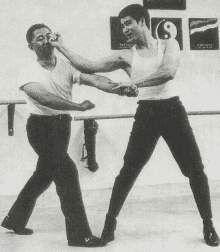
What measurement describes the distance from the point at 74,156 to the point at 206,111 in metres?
1.24

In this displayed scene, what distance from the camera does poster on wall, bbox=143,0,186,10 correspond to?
4715 millimetres

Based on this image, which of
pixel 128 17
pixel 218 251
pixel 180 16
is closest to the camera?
pixel 218 251

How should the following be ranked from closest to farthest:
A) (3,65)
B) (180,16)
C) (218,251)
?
(218,251) → (3,65) → (180,16)

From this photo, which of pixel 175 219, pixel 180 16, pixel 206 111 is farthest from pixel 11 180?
pixel 180 16

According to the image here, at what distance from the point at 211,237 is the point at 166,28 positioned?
225 cm

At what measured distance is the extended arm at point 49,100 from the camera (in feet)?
10.1

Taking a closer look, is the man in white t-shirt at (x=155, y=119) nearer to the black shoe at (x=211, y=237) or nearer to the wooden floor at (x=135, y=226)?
the black shoe at (x=211, y=237)

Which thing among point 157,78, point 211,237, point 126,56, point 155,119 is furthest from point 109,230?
point 126,56

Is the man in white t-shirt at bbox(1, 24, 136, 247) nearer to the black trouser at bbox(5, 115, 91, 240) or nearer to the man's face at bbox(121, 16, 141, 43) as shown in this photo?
the black trouser at bbox(5, 115, 91, 240)

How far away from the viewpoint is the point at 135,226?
377 centimetres

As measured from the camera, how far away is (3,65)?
4461 mm

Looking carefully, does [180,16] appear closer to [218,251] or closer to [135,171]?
[135,171]

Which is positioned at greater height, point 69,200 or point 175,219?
point 69,200

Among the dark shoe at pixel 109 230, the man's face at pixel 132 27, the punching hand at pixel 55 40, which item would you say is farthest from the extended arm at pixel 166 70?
the dark shoe at pixel 109 230
